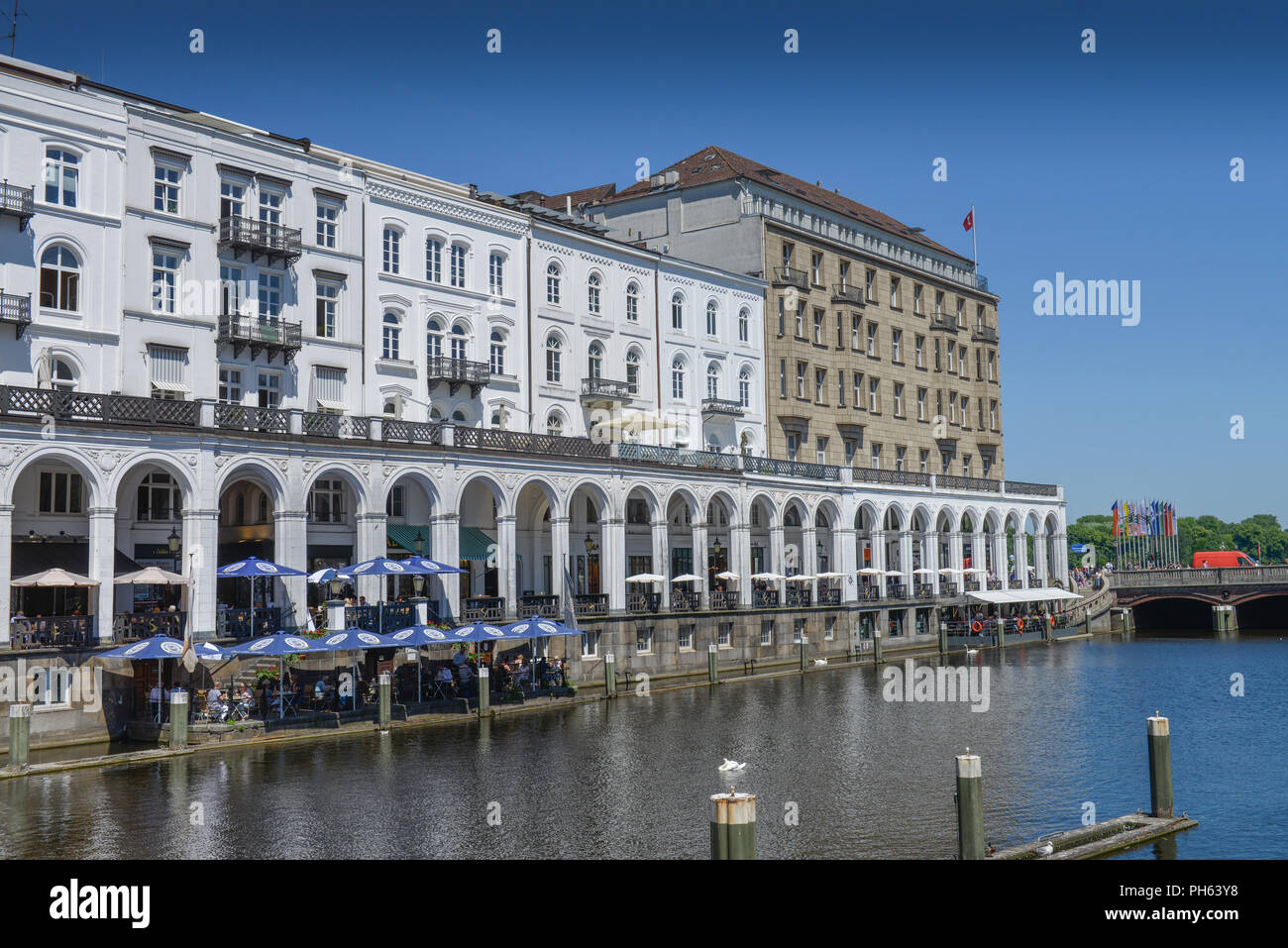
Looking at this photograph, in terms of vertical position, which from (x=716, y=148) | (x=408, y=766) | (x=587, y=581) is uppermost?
(x=716, y=148)

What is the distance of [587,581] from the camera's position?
62.1 meters

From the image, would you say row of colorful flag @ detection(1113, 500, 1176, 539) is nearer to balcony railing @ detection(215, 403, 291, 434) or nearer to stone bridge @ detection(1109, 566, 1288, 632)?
stone bridge @ detection(1109, 566, 1288, 632)

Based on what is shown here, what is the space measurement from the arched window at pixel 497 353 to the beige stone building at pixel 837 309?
21201 millimetres

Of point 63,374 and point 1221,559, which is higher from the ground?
point 63,374

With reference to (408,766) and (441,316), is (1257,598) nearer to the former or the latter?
(441,316)

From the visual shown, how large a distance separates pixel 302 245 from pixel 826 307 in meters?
40.1

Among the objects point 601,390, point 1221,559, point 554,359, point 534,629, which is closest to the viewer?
point 534,629

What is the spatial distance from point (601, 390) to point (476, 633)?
21840 mm

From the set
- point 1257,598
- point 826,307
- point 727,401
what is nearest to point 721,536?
point 727,401

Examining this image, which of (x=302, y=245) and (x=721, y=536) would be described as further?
(x=721, y=536)

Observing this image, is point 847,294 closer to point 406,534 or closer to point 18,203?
point 406,534

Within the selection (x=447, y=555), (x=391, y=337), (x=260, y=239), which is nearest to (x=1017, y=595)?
(x=447, y=555)

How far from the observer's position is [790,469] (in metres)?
71.9

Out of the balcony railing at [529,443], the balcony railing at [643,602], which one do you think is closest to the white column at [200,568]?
the balcony railing at [529,443]
